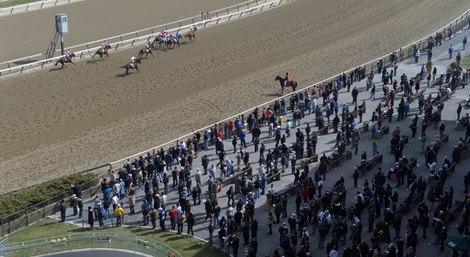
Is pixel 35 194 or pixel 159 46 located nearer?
pixel 35 194

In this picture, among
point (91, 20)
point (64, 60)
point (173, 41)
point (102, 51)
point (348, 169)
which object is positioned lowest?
point (348, 169)

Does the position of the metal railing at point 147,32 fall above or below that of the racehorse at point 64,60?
above

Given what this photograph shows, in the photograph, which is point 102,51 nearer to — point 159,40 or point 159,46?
point 159,40

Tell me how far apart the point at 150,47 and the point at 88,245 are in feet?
89.3

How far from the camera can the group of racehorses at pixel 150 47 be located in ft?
158

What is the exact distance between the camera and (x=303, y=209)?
2764 cm

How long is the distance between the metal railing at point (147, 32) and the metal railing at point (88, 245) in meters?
21.7

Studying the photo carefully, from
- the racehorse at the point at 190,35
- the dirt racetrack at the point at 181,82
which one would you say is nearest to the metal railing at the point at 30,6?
the dirt racetrack at the point at 181,82

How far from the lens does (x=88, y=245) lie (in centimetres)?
2655

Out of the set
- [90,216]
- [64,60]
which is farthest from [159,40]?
[90,216]

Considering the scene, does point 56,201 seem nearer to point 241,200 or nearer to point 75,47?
point 241,200

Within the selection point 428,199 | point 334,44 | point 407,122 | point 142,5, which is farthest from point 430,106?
point 142,5

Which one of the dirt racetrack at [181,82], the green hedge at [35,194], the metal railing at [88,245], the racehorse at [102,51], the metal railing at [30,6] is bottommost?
the metal railing at [88,245]

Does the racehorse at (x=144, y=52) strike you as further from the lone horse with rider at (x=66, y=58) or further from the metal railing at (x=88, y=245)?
the metal railing at (x=88, y=245)
